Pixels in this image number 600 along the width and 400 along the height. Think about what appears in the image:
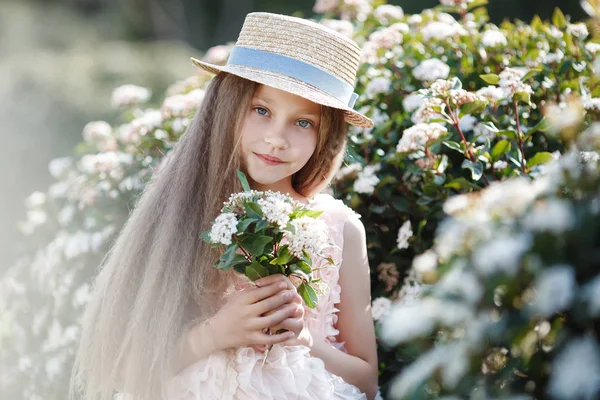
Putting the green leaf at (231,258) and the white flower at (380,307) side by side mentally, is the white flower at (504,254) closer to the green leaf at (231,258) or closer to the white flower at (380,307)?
the green leaf at (231,258)

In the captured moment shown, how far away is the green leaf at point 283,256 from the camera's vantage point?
1.64 metres

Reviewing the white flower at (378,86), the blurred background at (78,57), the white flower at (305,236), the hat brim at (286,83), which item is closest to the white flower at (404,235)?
the hat brim at (286,83)

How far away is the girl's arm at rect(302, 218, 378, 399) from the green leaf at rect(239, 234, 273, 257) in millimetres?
515

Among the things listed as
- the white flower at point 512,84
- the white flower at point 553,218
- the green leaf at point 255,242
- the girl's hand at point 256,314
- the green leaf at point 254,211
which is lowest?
the girl's hand at point 256,314

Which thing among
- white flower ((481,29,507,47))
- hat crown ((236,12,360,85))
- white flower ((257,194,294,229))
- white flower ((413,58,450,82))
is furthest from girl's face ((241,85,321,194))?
white flower ((481,29,507,47))

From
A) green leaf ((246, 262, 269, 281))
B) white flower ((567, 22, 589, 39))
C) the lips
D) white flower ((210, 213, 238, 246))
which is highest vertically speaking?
white flower ((567, 22, 589, 39))

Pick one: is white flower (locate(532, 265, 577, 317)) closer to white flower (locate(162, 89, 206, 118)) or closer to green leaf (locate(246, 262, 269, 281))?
green leaf (locate(246, 262, 269, 281))

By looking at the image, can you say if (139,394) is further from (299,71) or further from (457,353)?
(457,353)

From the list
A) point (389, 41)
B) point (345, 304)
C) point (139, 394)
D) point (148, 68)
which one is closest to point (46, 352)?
point (139, 394)

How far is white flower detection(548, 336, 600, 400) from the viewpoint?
33.9 inches

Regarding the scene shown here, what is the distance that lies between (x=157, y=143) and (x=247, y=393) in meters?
1.55

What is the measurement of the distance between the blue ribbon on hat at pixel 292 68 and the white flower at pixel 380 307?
0.66 m

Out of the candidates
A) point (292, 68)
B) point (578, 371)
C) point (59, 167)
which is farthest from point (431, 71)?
point (59, 167)

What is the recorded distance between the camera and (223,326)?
178 cm
